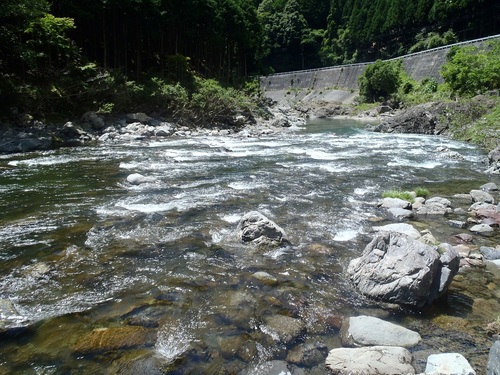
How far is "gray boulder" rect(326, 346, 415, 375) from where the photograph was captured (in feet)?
11.9

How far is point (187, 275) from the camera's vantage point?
5.81m

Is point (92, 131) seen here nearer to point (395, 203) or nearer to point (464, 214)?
Result: point (395, 203)

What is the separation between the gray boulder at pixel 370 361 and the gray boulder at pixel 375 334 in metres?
0.20

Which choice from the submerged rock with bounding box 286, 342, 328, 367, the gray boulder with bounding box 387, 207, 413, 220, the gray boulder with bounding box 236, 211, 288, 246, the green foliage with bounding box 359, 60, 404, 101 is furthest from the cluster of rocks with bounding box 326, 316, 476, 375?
the green foliage with bounding box 359, 60, 404, 101

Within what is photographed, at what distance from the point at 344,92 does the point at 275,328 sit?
6209 cm

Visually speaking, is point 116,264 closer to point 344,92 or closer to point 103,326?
point 103,326

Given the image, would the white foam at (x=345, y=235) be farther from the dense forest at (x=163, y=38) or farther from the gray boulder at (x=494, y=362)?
the dense forest at (x=163, y=38)

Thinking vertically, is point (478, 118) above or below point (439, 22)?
below

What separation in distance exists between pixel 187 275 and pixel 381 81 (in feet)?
158

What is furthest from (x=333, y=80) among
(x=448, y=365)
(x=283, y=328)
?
(x=448, y=365)

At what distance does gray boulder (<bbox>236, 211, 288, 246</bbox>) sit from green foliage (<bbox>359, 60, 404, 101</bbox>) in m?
45.7

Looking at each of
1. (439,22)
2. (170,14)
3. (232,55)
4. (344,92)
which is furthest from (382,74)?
(170,14)

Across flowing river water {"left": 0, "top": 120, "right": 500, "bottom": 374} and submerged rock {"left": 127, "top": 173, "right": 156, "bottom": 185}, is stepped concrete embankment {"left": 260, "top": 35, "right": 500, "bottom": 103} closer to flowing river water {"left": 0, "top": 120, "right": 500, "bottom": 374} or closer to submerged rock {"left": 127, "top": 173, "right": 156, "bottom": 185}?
flowing river water {"left": 0, "top": 120, "right": 500, "bottom": 374}

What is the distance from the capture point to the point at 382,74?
46.8 metres
